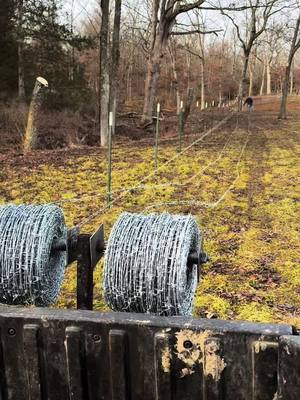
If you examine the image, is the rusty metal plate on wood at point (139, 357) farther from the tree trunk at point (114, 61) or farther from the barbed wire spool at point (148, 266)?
the tree trunk at point (114, 61)

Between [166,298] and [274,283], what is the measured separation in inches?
101

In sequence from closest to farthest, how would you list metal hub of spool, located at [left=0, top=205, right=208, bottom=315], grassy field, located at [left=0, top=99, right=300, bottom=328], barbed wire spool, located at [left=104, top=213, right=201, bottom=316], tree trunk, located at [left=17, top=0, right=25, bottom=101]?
barbed wire spool, located at [left=104, top=213, right=201, bottom=316], metal hub of spool, located at [left=0, top=205, right=208, bottom=315], grassy field, located at [left=0, top=99, right=300, bottom=328], tree trunk, located at [left=17, top=0, right=25, bottom=101]

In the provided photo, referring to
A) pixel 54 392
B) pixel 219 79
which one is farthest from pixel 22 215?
pixel 219 79

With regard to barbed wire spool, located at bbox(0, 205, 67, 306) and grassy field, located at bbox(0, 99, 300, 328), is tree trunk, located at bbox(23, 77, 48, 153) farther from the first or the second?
barbed wire spool, located at bbox(0, 205, 67, 306)

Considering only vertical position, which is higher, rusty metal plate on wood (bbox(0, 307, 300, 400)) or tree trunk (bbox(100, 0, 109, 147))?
tree trunk (bbox(100, 0, 109, 147))

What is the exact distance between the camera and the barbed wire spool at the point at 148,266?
276cm

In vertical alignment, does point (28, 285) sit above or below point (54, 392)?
→ above

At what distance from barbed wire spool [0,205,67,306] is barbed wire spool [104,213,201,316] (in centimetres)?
43

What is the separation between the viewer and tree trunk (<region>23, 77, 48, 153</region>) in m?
13.9

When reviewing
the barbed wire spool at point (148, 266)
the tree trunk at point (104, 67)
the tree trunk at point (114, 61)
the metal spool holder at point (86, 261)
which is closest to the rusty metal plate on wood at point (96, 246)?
the metal spool holder at point (86, 261)

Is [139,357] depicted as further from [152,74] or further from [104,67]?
[152,74]

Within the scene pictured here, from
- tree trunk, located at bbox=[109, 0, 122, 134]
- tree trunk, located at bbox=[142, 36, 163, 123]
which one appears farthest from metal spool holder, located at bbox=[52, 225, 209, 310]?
tree trunk, located at bbox=[142, 36, 163, 123]

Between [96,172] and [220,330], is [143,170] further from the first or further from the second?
[220,330]

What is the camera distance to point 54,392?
2.32 metres
